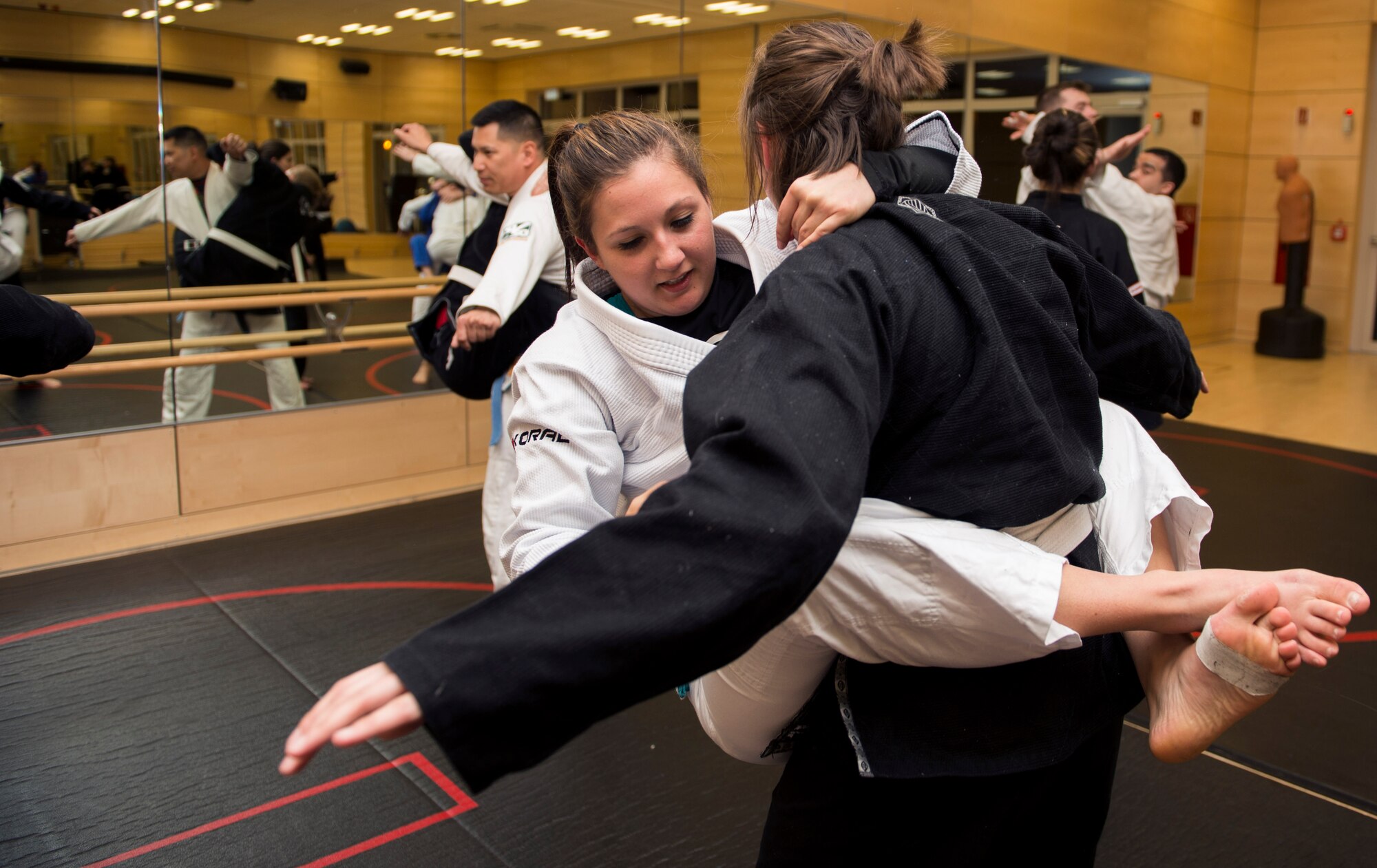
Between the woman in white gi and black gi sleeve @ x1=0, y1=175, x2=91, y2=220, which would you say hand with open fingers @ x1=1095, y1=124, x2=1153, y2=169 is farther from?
black gi sleeve @ x1=0, y1=175, x2=91, y2=220

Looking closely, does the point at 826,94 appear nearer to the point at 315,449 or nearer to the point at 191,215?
the point at 191,215

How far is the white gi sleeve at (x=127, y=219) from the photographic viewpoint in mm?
4551

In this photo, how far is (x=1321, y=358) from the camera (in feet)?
34.3

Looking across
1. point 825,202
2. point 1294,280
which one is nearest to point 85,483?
point 825,202

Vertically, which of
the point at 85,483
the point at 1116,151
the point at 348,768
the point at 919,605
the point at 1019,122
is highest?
the point at 1019,122

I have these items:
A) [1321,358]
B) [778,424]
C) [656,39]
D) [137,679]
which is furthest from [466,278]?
[1321,358]

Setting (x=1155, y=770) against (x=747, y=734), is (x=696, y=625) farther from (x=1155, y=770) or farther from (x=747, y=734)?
(x=1155, y=770)

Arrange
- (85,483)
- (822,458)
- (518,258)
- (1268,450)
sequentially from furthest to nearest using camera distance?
(1268,450)
(85,483)
(518,258)
(822,458)

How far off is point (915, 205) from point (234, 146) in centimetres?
457

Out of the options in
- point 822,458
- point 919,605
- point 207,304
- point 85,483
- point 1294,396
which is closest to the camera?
point 822,458

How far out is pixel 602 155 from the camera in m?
1.54

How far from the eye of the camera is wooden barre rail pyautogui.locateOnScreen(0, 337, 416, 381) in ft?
14.5

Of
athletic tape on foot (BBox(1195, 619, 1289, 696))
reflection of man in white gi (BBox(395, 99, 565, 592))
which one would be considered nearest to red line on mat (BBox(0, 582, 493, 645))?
reflection of man in white gi (BBox(395, 99, 565, 592))

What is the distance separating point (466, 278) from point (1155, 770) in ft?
8.46
